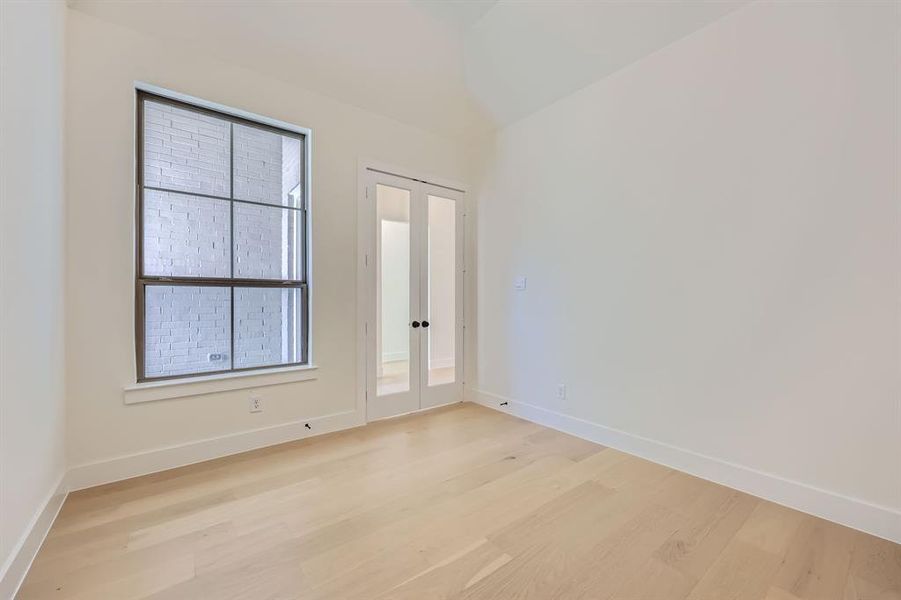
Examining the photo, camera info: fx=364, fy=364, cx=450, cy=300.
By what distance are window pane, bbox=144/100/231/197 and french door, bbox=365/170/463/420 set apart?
1.16 metres

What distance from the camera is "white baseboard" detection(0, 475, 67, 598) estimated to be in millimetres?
1367

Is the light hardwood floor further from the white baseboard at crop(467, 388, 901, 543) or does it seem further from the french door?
the french door

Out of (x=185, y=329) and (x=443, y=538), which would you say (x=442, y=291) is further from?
(x=443, y=538)

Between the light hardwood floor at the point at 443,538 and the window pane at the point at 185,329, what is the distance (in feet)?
2.32

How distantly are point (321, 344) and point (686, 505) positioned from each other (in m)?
2.78

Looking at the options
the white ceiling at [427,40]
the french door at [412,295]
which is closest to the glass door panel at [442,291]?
the french door at [412,295]

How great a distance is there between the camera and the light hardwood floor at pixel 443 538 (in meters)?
1.48

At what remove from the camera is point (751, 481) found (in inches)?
86.9

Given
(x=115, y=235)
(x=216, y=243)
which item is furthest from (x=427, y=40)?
(x=115, y=235)

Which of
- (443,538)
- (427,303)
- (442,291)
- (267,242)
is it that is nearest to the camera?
(443,538)

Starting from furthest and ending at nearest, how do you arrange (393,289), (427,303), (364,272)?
1. (427,303)
2. (393,289)
3. (364,272)

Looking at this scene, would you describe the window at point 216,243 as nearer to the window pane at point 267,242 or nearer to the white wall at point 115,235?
the window pane at point 267,242

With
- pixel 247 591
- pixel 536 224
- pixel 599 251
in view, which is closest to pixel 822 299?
pixel 599 251

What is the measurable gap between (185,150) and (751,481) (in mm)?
4344
